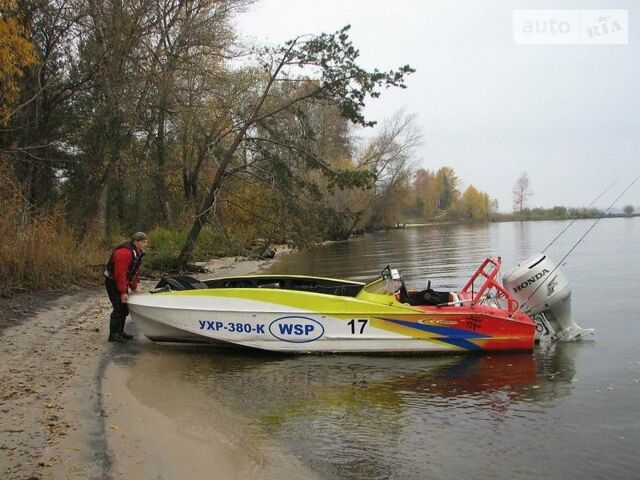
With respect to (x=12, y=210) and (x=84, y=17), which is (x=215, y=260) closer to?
(x=84, y=17)

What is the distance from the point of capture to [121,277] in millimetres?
9234

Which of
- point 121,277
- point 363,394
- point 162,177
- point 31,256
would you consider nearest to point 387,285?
point 363,394

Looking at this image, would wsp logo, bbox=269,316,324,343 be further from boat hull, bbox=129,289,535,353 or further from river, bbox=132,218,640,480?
river, bbox=132,218,640,480

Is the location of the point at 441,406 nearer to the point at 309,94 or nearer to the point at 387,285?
the point at 387,285

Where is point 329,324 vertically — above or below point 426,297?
below

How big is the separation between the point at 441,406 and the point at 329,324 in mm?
2500

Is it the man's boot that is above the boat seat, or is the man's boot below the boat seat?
below

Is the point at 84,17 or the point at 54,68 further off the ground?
the point at 84,17

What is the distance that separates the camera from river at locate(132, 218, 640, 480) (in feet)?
17.3

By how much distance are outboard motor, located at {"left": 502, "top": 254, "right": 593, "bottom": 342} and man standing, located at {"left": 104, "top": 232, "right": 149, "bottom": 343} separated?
6130 mm

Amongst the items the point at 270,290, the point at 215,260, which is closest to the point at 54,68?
the point at 215,260

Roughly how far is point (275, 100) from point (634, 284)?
13.5m

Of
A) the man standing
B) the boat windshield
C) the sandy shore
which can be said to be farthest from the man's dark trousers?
the boat windshield

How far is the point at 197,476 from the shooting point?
470 cm
